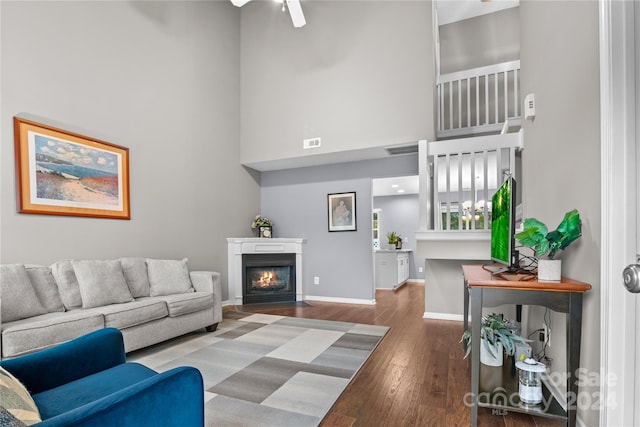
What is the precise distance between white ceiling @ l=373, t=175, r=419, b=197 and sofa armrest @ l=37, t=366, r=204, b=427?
538cm

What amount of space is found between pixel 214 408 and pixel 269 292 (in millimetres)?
3262

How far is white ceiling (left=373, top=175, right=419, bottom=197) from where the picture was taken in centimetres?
634

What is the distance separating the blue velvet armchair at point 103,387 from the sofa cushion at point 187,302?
148 centimetres

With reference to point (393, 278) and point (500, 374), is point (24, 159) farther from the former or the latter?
point (393, 278)

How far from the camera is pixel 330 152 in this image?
15.1ft

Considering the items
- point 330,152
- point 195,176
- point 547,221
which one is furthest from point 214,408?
point 330,152

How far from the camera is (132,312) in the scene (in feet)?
8.58

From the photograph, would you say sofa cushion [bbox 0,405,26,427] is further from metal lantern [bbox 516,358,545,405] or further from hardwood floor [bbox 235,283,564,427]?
metal lantern [bbox 516,358,545,405]

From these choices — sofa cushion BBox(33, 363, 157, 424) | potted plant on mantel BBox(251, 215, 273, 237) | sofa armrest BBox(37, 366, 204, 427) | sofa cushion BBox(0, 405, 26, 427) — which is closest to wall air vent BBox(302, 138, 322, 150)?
potted plant on mantel BBox(251, 215, 273, 237)

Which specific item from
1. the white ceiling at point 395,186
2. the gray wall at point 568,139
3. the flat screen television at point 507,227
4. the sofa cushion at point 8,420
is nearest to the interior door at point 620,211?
the gray wall at point 568,139

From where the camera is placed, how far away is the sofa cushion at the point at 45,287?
8.11 feet

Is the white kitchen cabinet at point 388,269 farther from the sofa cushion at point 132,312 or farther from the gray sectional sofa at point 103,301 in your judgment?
the sofa cushion at point 132,312

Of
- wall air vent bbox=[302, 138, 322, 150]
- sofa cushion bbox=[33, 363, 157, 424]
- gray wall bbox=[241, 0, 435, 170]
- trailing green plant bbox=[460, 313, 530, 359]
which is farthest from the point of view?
wall air vent bbox=[302, 138, 322, 150]

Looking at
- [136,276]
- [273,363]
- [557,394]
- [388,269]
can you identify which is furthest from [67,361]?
[388,269]
